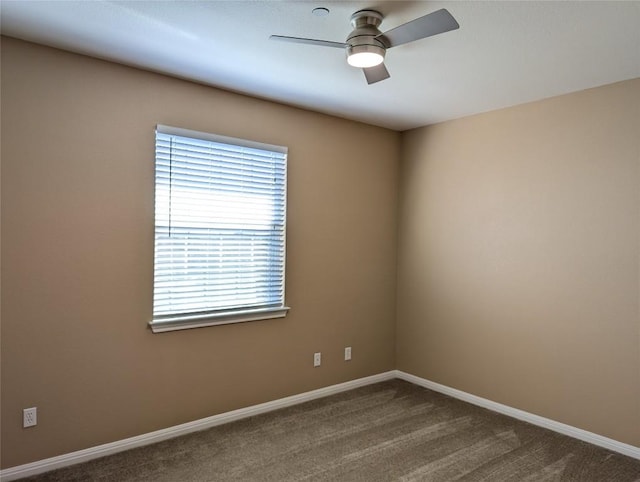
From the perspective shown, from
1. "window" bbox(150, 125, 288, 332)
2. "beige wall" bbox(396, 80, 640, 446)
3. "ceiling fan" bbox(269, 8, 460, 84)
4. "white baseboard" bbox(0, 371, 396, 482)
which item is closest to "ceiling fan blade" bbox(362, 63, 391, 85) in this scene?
"ceiling fan" bbox(269, 8, 460, 84)

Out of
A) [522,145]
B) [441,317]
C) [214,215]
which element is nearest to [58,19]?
[214,215]

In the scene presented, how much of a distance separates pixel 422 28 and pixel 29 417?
3.01 m

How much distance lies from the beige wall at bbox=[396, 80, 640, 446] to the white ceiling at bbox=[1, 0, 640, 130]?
15.8 inches

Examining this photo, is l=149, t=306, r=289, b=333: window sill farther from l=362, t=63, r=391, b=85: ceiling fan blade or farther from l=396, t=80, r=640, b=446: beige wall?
l=362, t=63, r=391, b=85: ceiling fan blade

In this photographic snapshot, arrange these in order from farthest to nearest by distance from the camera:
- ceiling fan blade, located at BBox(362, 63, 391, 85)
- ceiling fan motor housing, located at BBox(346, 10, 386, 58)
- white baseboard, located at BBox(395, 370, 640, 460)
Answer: white baseboard, located at BBox(395, 370, 640, 460), ceiling fan blade, located at BBox(362, 63, 391, 85), ceiling fan motor housing, located at BBox(346, 10, 386, 58)

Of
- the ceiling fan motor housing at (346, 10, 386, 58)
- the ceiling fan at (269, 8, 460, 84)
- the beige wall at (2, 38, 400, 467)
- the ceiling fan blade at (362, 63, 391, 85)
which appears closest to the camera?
the ceiling fan at (269, 8, 460, 84)

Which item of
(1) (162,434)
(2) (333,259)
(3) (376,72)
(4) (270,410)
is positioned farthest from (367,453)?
(3) (376,72)

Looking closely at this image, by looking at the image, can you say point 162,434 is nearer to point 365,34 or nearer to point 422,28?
point 365,34

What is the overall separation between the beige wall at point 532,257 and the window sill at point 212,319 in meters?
1.56

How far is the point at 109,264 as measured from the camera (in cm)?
295

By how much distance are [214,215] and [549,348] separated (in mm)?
2753

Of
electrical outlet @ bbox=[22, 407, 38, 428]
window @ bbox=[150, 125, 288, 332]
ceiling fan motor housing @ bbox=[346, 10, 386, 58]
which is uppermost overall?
ceiling fan motor housing @ bbox=[346, 10, 386, 58]

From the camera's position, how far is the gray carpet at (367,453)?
9.07 feet

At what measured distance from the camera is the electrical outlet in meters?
2.66
